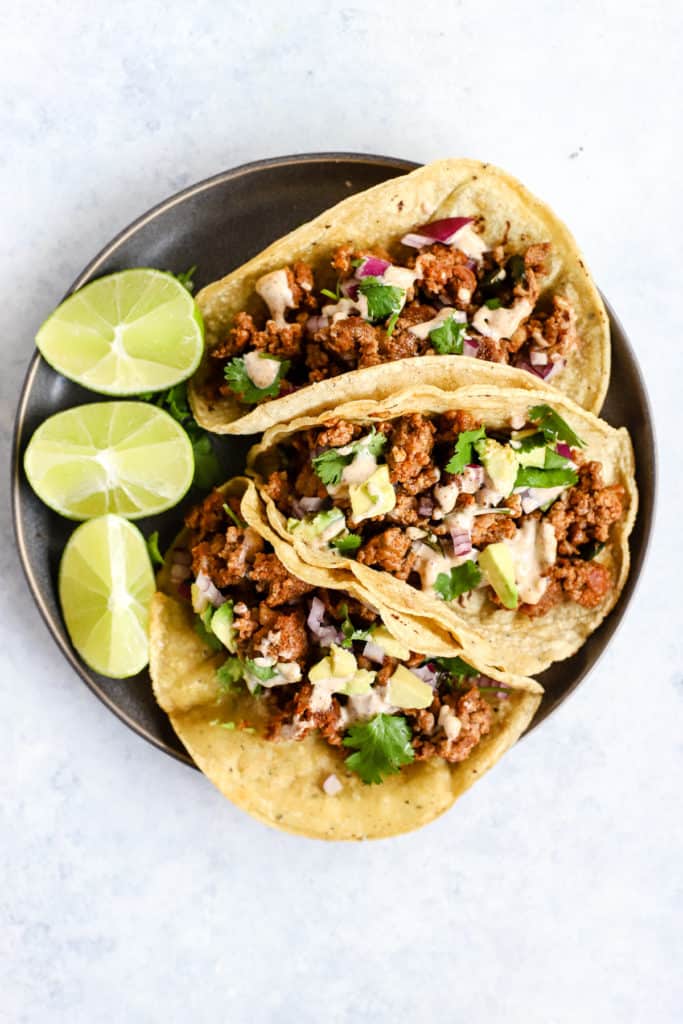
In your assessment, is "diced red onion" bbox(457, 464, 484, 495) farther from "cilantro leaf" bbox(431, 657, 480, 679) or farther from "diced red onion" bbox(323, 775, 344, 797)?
"diced red onion" bbox(323, 775, 344, 797)

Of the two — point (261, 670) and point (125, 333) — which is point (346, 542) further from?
point (125, 333)

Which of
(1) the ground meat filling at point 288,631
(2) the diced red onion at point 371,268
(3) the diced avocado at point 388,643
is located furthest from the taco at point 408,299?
(3) the diced avocado at point 388,643

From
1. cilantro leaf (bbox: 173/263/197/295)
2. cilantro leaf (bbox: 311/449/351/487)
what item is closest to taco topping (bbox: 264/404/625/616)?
cilantro leaf (bbox: 311/449/351/487)

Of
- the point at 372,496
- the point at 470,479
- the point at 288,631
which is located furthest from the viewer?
the point at 288,631

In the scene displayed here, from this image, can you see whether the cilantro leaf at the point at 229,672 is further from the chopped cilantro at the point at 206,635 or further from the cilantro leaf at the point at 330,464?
the cilantro leaf at the point at 330,464

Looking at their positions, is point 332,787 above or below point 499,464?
below

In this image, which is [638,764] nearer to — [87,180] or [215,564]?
[215,564]

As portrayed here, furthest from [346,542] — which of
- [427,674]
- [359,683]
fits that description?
[427,674]
